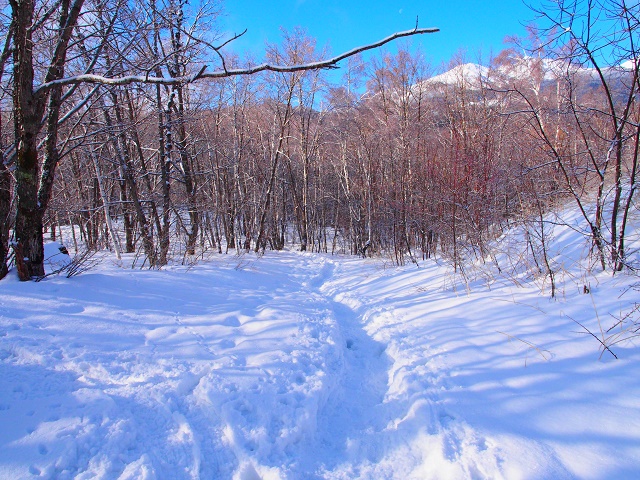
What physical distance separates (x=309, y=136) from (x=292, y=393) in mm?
18202

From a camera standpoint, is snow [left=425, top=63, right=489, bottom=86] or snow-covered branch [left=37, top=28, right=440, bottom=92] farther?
snow [left=425, top=63, right=489, bottom=86]

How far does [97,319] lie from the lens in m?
3.54

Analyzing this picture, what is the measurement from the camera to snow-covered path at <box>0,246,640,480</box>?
2.14 m

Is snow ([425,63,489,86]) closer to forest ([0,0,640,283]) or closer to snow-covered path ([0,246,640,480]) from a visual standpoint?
forest ([0,0,640,283])

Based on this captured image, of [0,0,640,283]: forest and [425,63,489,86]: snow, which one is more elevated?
[425,63,489,86]: snow

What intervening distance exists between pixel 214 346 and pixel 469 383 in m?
2.88

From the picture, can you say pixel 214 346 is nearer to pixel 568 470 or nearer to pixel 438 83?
pixel 568 470

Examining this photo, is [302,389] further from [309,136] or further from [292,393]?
[309,136]

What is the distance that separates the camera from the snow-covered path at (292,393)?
7.02 feet

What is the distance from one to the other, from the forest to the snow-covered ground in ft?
3.63

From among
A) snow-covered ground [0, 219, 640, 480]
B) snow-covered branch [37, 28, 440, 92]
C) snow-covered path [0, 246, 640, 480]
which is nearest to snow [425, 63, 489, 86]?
snow-covered ground [0, 219, 640, 480]

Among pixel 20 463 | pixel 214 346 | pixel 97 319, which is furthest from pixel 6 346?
pixel 214 346

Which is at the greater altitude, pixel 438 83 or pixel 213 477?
pixel 438 83

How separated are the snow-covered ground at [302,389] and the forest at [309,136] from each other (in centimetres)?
111
